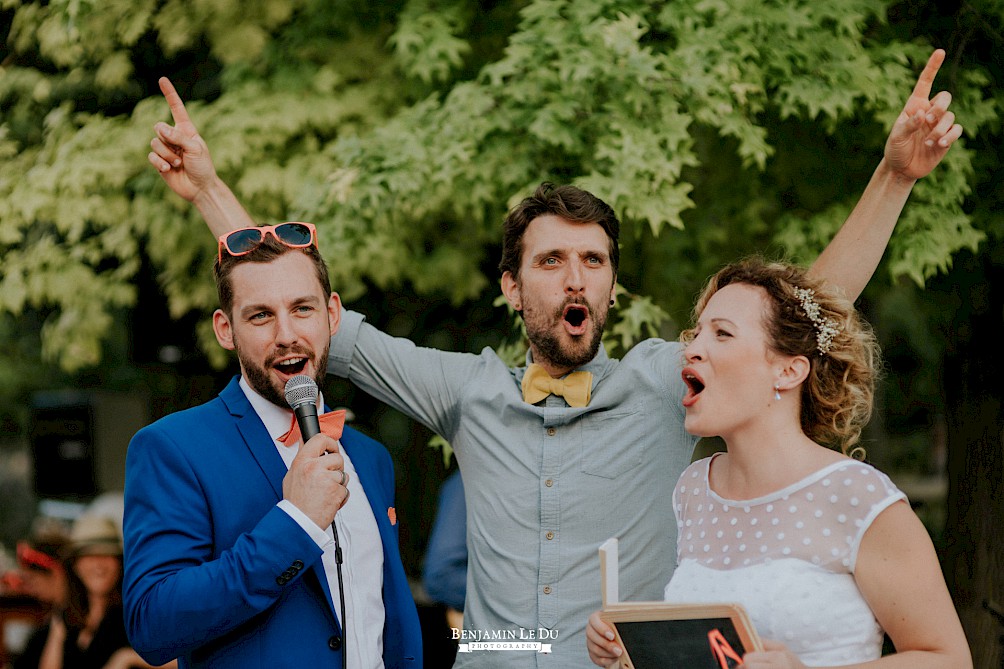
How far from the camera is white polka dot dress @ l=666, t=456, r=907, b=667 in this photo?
8.34 feet

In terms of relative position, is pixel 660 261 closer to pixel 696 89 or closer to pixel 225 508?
pixel 696 89

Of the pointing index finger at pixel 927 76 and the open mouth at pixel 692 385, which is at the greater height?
the pointing index finger at pixel 927 76

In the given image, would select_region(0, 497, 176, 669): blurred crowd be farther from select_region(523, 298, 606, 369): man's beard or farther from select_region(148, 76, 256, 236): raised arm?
select_region(523, 298, 606, 369): man's beard

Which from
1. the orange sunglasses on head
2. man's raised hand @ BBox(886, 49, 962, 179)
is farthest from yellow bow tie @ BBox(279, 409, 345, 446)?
man's raised hand @ BBox(886, 49, 962, 179)

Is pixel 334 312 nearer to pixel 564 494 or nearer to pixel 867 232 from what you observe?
pixel 564 494

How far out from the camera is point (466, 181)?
17.2 ft

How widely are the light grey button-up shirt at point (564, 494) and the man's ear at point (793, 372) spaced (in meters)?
0.49

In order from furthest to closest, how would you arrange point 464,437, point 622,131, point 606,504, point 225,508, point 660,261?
point 660,261 < point 622,131 < point 464,437 < point 606,504 < point 225,508

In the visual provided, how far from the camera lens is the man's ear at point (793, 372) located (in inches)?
111

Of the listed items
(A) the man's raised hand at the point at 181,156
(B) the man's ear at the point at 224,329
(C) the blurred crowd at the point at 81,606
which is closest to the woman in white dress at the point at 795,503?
(B) the man's ear at the point at 224,329

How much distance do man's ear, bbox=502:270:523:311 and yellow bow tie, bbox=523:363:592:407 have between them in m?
0.22

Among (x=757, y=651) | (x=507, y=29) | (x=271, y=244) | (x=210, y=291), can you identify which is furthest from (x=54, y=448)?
(x=757, y=651)

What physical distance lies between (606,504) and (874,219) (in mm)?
1163

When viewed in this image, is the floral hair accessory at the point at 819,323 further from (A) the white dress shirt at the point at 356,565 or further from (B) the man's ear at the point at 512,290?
(A) the white dress shirt at the point at 356,565
